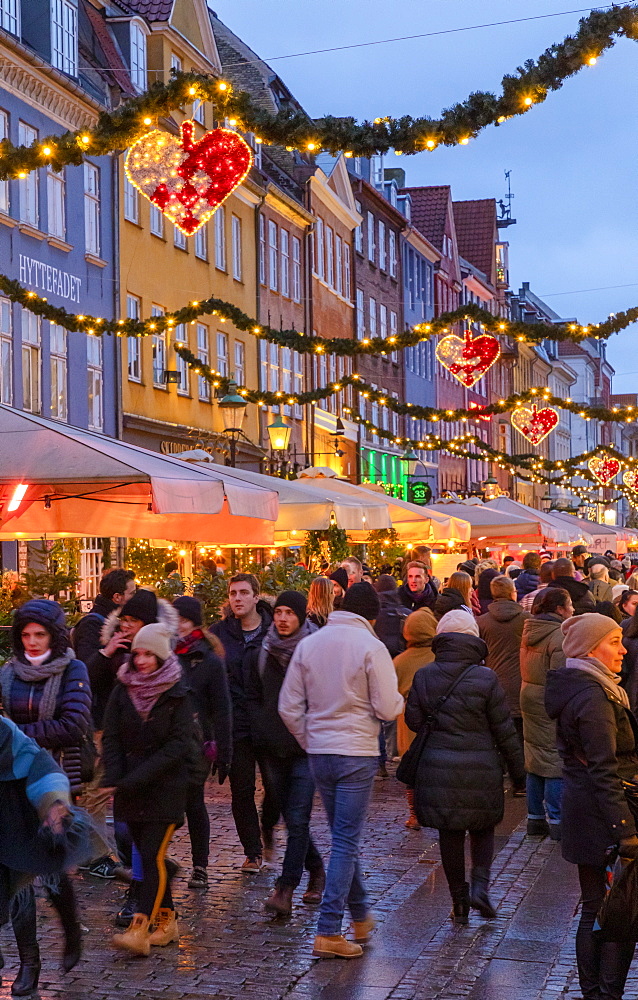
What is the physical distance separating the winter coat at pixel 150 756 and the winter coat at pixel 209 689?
115cm

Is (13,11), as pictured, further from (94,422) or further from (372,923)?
(372,923)

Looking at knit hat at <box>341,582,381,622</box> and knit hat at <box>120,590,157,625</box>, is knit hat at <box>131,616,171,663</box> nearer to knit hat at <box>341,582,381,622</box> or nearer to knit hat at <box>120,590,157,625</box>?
knit hat at <box>120,590,157,625</box>

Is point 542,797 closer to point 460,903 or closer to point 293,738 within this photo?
point 460,903

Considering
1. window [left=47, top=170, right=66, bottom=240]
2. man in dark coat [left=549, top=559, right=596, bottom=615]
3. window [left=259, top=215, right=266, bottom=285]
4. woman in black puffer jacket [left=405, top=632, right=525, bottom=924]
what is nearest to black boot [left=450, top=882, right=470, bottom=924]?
woman in black puffer jacket [left=405, top=632, right=525, bottom=924]

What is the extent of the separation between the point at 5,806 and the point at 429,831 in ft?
20.1

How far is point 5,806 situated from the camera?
18.6ft

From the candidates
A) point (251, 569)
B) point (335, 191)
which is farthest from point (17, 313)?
point (335, 191)

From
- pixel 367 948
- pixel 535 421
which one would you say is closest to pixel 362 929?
pixel 367 948

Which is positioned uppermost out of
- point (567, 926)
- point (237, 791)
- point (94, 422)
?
point (94, 422)

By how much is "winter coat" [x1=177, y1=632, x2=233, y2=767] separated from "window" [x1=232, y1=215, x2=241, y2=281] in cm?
2683

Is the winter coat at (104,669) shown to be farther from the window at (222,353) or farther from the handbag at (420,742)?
the window at (222,353)

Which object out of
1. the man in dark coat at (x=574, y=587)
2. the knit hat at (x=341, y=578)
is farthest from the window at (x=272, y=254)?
the knit hat at (x=341, y=578)

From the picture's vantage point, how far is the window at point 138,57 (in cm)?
2886

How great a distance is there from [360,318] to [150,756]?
43.3 m
